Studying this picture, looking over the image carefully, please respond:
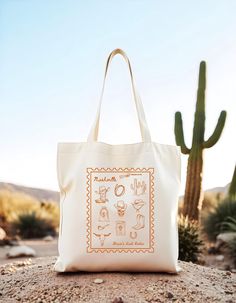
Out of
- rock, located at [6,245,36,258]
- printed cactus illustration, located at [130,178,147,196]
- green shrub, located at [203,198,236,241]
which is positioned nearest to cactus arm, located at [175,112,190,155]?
green shrub, located at [203,198,236,241]

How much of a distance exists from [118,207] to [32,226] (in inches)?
304

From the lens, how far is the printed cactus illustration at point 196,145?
7.59m

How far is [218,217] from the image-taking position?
328 inches

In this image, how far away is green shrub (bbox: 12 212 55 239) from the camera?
33.2 ft

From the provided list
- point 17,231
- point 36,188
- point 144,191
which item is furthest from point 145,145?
point 36,188

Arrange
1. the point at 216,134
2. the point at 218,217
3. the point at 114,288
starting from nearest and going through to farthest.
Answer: the point at 114,288, the point at 216,134, the point at 218,217

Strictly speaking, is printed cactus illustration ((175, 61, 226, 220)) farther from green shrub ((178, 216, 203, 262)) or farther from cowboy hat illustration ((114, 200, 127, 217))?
cowboy hat illustration ((114, 200, 127, 217))

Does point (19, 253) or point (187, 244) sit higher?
point (187, 244)

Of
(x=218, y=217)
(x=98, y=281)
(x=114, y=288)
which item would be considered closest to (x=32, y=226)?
(x=218, y=217)

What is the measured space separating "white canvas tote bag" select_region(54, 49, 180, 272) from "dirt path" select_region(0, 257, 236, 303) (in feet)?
0.24

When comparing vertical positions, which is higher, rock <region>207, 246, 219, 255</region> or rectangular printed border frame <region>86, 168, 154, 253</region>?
rectangular printed border frame <region>86, 168, 154, 253</region>

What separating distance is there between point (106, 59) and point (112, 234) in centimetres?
121

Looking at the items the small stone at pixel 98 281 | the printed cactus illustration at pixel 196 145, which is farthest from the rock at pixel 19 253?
the small stone at pixel 98 281

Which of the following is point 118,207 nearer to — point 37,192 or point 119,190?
point 119,190
